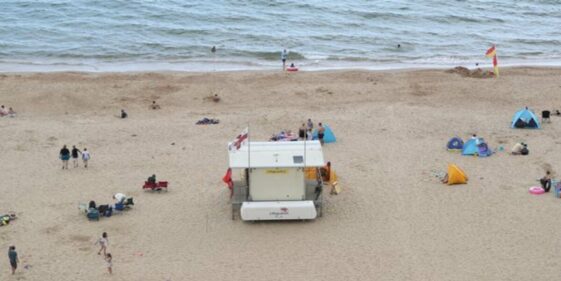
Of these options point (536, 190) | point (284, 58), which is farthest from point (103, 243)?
point (284, 58)

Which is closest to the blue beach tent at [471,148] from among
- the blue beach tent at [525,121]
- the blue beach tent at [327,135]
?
the blue beach tent at [525,121]

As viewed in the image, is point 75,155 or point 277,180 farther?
point 75,155

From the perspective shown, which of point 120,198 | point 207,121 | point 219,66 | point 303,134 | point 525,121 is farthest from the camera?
point 219,66

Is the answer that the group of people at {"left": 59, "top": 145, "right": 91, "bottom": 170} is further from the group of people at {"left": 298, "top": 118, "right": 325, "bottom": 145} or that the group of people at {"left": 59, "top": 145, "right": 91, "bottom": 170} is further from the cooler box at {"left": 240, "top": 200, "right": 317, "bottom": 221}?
the group of people at {"left": 298, "top": 118, "right": 325, "bottom": 145}

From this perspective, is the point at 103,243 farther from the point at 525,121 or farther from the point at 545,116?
the point at 545,116

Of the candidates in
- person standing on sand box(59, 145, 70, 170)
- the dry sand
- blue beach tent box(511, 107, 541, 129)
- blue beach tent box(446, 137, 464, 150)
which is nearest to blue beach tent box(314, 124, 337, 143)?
the dry sand

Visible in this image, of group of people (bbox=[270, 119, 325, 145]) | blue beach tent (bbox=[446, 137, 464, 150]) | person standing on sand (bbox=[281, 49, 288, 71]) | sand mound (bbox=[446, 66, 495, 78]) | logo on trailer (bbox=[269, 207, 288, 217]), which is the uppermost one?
person standing on sand (bbox=[281, 49, 288, 71])
